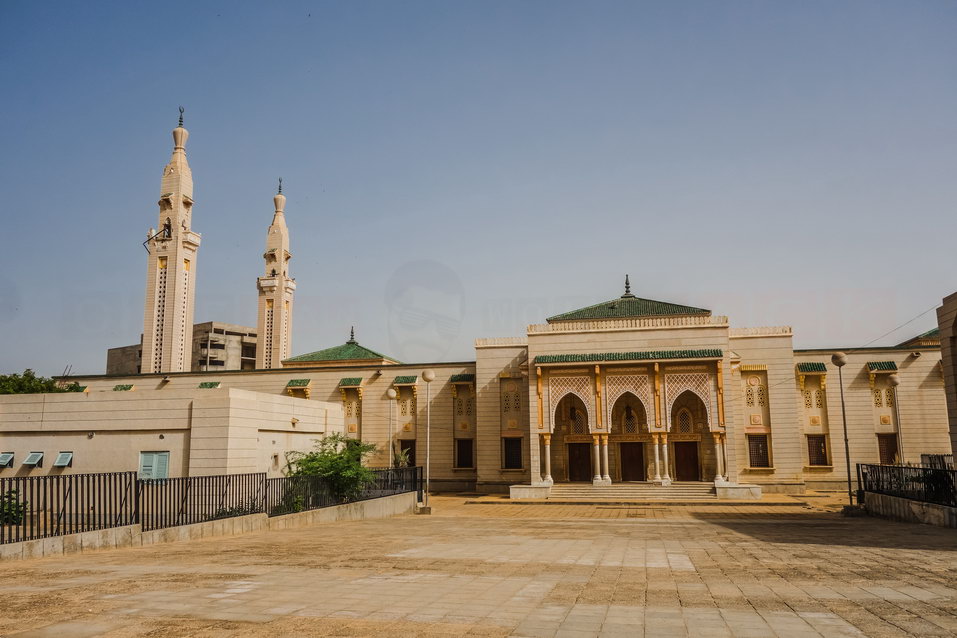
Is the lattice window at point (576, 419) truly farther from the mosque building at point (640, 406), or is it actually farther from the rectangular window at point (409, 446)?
the rectangular window at point (409, 446)

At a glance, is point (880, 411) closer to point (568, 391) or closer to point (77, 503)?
point (568, 391)

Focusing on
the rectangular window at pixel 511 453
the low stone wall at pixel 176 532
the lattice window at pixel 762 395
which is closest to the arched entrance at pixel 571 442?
the rectangular window at pixel 511 453

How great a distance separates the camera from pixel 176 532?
12.4 m

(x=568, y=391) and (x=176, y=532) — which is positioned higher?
(x=568, y=391)

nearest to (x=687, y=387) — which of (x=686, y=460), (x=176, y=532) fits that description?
(x=686, y=460)

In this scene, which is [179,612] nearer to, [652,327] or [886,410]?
[652,327]

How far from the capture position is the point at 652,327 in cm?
3206

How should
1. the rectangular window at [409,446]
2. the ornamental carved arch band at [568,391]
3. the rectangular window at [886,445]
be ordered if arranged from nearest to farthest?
the ornamental carved arch band at [568,391], the rectangular window at [886,445], the rectangular window at [409,446]

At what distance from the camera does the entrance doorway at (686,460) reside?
3269 centimetres

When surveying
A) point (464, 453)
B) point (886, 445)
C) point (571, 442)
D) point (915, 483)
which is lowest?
point (915, 483)

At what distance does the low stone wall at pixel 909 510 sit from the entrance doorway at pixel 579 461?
14.7 meters

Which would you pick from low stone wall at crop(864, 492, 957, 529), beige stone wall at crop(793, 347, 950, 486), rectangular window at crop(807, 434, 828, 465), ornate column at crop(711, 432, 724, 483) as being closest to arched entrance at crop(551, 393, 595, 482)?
ornate column at crop(711, 432, 724, 483)

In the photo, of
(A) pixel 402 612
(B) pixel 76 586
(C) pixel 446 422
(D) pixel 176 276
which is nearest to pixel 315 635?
(A) pixel 402 612

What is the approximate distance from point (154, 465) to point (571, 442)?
19787 mm
